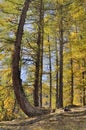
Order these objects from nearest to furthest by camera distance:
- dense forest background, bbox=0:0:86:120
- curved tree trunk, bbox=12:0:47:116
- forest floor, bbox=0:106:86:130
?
forest floor, bbox=0:106:86:130 < curved tree trunk, bbox=12:0:47:116 < dense forest background, bbox=0:0:86:120

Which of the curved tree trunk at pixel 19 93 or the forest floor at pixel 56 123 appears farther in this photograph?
the curved tree trunk at pixel 19 93

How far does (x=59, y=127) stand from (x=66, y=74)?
21212 mm

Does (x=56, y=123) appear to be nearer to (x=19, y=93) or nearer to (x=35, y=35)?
(x=19, y=93)

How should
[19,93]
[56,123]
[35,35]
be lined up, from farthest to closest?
[35,35], [19,93], [56,123]

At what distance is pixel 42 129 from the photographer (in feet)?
35.5

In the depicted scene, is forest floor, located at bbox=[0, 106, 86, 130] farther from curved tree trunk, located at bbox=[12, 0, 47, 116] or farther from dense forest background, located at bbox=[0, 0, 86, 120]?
dense forest background, located at bbox=[0, 0, 86, 120]

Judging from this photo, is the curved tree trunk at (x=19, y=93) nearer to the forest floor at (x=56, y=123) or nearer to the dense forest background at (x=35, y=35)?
the forest floor at (x=56, y=123)

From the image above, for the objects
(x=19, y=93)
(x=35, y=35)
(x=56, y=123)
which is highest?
(x=35, y=35)

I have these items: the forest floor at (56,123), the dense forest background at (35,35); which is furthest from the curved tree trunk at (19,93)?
the dense forest background at (35,35)

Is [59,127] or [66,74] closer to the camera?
[59,127]

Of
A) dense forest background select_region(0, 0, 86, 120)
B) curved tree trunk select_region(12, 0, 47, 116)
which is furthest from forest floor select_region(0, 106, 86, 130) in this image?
dense forest background select_region(0, 0, 86, 120)

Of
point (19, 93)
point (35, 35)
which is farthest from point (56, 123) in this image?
point (35, 35)

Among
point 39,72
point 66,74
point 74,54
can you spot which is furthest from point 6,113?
point 66,74

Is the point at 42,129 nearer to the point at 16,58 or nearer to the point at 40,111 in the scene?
the point at 40,111
